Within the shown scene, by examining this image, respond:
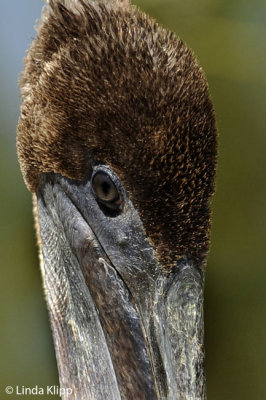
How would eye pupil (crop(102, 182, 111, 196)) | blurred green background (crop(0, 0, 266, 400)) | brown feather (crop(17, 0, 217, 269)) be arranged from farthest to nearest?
1. blurred green background (crop(0, 0, 266, 400))
2. eye pupil (crop(102, 182, 111, 196))
3. brown feather (crop(17, 0, 217, 269))

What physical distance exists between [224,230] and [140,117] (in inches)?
87.5

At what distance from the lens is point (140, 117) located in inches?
55.0

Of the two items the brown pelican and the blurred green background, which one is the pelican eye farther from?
the blurred green background

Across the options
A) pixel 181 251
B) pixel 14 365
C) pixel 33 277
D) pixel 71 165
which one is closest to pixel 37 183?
pixel 71 165

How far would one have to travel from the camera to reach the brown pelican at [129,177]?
1.40 meters

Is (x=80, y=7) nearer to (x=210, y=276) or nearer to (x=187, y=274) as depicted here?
(x=187, y=274)

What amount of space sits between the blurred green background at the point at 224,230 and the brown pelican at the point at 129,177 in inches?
71.9

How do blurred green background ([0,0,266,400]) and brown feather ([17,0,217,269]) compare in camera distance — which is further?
blurred green background ([0,0,266,400])

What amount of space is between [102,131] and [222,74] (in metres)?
2.17

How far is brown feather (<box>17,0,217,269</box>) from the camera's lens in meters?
1.40

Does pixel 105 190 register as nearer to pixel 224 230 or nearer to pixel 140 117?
pixel 140 117

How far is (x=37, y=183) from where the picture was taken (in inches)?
70.1

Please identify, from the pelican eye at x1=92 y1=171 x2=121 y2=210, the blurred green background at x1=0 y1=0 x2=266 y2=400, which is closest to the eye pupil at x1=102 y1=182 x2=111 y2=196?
the pelican eye at x1=92 y1=171 x2=121 y2=210

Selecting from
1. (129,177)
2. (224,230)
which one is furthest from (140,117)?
(224,230)
